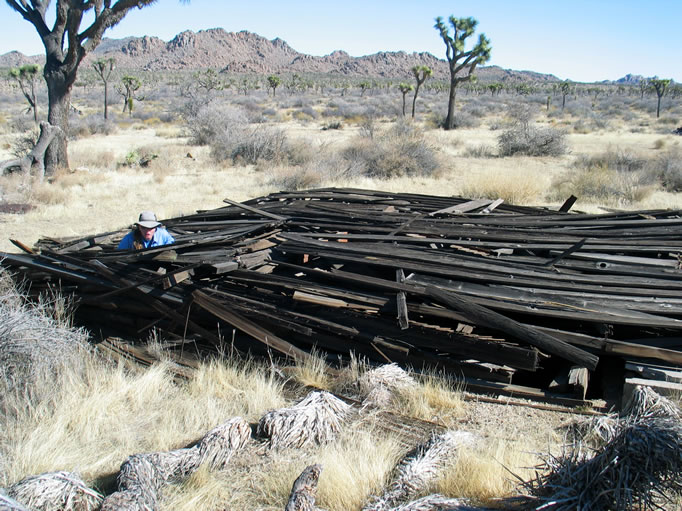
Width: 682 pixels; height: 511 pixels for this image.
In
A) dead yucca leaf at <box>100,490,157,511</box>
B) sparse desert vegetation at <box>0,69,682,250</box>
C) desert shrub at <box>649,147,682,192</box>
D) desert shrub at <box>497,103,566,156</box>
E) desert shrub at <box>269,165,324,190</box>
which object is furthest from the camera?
desert shrub at <box>497,103,566,156</box>

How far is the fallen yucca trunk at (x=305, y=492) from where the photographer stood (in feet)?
9.70

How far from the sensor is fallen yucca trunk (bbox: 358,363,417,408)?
4.18 meters

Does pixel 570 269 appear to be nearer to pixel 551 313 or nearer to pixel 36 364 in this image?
pixel 551 313

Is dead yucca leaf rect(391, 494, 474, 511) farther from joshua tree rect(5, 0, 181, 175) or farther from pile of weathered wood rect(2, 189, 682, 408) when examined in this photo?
joshua tree rect(5, 0, 181, 175)

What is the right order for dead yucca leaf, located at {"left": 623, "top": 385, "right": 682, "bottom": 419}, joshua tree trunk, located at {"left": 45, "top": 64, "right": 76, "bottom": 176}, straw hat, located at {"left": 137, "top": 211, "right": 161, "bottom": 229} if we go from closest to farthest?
dead yucca leaf, located at {"left": 623, "top": 385, "right": 682, "bottom": 419}, straw hat, located at {"left": 137, "top": 211, "right": 161, "bottom": 229}, joshua tree trunk, located at {"left": 45, "top": 64, "right": 76, "bottom": 176}

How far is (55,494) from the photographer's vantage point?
3000 mm

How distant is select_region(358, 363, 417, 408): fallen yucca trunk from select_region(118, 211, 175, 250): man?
287 cm

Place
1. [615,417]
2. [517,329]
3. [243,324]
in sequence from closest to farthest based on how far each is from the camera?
[615,417] → [517,329] → [243,324]

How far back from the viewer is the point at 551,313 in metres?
4.27

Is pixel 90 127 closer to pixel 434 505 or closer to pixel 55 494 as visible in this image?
pixel 55 494

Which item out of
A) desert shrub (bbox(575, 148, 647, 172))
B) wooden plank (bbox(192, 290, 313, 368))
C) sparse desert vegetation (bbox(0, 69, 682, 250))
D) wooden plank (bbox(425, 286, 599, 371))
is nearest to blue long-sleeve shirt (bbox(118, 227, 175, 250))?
wooden plank (bbox(192, 290, 313, 368))

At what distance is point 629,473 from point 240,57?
17363cm

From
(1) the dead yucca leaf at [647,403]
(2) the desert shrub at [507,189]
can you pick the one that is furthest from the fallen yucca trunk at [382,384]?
(2) the desert shrub at [507,189]

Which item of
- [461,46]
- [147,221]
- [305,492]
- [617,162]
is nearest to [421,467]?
[305,492]
